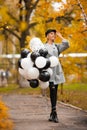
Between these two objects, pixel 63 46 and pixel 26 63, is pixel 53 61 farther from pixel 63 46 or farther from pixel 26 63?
pixel 63 46

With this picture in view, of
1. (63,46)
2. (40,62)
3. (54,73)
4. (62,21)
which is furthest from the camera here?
(62,21)

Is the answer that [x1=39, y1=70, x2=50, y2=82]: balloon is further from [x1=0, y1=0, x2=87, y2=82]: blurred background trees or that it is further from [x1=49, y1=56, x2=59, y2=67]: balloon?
[x1=0, y1=0, x2=87, y2=82]: blurred background trees

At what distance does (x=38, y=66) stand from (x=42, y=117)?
1764 millimetres

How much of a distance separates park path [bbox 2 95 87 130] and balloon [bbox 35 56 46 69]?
116cm

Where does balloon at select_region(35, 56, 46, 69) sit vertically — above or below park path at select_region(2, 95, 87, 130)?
above

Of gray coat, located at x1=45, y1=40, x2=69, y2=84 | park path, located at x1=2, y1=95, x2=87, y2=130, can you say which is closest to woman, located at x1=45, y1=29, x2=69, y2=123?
gray coat, located at x1=45, y1=40, x2=69, y2=84

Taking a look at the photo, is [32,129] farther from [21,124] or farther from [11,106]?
[11,106]

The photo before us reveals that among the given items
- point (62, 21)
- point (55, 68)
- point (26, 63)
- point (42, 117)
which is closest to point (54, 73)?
point (55, 68)

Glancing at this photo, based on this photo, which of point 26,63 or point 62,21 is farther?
point 62,21

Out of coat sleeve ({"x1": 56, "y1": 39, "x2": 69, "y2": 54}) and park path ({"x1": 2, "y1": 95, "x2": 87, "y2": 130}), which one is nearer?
park path ({"x1": 2, "y1": 95, "x2": 87, "y2": 130})

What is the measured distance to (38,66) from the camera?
29.5 feet

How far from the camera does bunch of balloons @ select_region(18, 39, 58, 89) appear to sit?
8961 millimetres

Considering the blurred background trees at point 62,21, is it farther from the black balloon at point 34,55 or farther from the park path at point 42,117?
the black balloon at point 34,55

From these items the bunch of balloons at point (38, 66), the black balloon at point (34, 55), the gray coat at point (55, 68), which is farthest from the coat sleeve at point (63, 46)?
the black balloon at point (34, 55)
